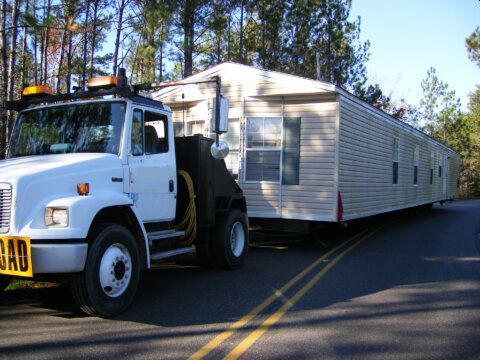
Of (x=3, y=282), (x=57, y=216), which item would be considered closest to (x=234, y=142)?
(x=3, y=282)

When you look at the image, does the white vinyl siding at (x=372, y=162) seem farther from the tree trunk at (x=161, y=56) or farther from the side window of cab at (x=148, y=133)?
the tree trunk at (x=161, y=56)

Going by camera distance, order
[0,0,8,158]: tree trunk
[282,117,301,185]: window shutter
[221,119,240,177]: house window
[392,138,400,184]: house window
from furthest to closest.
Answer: [392,138,400,184]: house window → [0,0,8,158]: tree trunk → [221,119,240,177]: house window → [282,117,301,185]: window shutter

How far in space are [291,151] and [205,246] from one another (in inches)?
137

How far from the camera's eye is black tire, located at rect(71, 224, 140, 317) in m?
4.99

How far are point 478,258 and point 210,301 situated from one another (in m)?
6.34

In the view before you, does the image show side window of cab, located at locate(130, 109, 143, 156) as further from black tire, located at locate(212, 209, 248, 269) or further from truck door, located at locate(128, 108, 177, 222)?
black tire, located at locate(212, 209, 248, 269)

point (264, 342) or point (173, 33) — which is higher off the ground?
point (173, 33)

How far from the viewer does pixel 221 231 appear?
793 cm

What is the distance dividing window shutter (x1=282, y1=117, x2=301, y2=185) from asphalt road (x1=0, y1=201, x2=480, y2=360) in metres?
1.94

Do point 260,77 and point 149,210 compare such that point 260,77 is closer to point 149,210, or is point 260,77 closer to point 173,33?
point 149,210

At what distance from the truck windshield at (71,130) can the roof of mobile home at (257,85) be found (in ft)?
13.8

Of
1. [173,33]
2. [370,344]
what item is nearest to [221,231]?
[370,344]

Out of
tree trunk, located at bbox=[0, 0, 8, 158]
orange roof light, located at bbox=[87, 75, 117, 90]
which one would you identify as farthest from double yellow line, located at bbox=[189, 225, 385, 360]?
tree trunk, located at bbox=[0, 0, 8, 158]

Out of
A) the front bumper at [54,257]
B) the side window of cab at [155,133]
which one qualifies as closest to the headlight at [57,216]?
the front bumper at [54,257]
